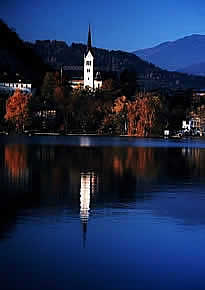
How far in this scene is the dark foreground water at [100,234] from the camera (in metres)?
10.6

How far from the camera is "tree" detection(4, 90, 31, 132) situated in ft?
342

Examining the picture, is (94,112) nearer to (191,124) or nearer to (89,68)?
(191,124)

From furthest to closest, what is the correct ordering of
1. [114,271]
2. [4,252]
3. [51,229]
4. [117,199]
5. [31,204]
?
[117,199] → [31,204] → [51,229] → [4,252] → [114,271]

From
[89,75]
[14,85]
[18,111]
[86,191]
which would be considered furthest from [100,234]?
[89,75]

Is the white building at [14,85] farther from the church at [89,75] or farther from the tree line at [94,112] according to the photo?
the tree line at [94,112]

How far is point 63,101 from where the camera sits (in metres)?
118

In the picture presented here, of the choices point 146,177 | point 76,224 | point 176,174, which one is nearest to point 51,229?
point 76,224

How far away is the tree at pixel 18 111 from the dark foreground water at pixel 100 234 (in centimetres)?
7740

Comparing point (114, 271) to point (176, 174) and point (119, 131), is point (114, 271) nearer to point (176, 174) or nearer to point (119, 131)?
point (176, 174)

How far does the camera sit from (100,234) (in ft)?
46.9

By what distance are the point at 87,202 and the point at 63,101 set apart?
98.6 m

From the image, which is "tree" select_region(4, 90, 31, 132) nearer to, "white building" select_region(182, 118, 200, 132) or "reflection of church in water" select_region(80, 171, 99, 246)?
"white building" select_region(182, 118, 200, 132)

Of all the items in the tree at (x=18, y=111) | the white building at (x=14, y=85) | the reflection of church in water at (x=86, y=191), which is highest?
the white building at (x=14, y=85)

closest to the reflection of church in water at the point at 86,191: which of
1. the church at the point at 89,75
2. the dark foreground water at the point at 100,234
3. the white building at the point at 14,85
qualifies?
the dark foreground water at the point at 100,234
